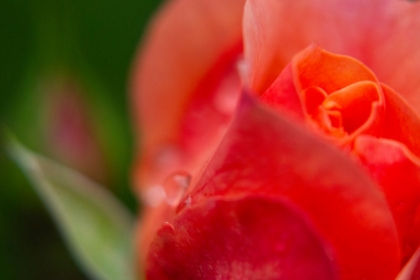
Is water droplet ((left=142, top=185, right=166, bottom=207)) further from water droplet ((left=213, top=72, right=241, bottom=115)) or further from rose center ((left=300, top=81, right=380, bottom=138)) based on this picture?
rose center ((left=300, top=81, right=380, bottom=138))

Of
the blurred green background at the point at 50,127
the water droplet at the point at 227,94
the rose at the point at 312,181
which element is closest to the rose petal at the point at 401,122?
the rose at the point at 312,181

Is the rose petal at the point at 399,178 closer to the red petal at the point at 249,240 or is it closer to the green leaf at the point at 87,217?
the red petal at the point at 249,240

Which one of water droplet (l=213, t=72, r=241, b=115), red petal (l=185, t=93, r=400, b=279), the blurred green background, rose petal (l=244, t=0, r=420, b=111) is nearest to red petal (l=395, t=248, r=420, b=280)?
red petal (l=185, t=93, r=400, b=279)

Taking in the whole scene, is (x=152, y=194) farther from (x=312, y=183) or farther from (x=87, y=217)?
(x=312, y=183)

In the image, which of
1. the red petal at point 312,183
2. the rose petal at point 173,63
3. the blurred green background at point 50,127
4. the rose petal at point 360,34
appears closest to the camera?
the red petal at point 312,183

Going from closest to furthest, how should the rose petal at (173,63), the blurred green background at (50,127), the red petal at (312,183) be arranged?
the red petal at (312,183), the rose petal at (173,63), the blurred green background at (50,127)

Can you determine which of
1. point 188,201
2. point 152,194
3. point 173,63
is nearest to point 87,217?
point 152,194
